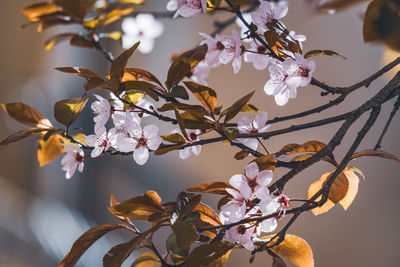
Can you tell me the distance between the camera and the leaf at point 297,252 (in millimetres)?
438

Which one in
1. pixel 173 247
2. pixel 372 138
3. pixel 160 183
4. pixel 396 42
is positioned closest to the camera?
pixel 396 42

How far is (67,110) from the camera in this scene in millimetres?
469

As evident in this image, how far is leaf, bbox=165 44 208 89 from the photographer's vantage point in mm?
424

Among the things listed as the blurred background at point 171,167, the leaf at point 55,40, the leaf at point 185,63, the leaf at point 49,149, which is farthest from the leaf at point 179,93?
the blurred background at point 171,167

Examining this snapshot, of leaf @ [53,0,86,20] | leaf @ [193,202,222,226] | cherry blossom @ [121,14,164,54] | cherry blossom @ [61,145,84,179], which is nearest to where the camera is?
leaf @ [193,202,222,226]

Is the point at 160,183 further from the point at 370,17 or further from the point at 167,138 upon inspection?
the point at 370,17

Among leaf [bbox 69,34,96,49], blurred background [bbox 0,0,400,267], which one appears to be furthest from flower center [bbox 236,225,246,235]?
blurred background [bbox 0,0,400,267]

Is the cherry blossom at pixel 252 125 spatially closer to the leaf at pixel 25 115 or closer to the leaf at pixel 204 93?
the leaf at pixel 204 93

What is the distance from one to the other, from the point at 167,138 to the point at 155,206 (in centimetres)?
7

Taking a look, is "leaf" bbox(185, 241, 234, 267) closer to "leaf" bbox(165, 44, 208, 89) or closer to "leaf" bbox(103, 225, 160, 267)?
"leaf" bbox(103, 225, 160, 267)

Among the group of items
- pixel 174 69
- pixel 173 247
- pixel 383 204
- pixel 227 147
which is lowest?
pixel 383 204

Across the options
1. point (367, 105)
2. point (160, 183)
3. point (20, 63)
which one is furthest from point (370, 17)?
point (20, 63)

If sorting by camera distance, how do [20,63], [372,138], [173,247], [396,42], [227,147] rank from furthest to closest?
[20,63] < [227,147] < [372,138] < [173,247] < [396,42]

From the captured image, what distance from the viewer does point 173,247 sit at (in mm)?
375
